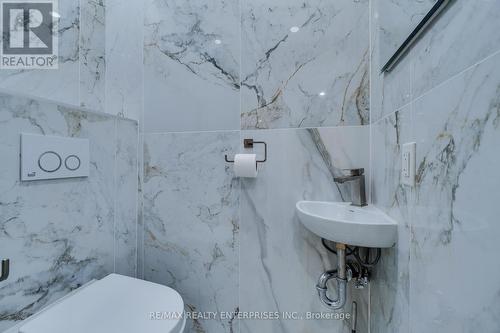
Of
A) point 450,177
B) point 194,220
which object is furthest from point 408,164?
point 194,220

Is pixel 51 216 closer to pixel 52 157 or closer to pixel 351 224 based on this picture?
pixel 52 157

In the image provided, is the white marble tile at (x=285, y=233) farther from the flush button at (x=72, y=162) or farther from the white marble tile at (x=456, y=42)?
the flush button at (x=72, y=162)

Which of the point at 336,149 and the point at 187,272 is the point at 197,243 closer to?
the point at 187,272

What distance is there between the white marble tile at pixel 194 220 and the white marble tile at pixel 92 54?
13.4 inches

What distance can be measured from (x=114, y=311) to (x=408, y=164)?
1079 millimetres

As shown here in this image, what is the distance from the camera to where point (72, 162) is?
38.2 inches

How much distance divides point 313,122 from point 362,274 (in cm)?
73

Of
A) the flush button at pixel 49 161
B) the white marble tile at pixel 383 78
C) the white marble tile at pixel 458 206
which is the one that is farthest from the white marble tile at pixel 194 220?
the white marble tile at pixel 458 206

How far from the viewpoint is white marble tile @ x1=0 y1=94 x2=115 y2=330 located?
2.52 feet

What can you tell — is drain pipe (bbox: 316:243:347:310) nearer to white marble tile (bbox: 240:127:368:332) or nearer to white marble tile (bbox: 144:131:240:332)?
white marble tile (bbox: 240:127:368:332)

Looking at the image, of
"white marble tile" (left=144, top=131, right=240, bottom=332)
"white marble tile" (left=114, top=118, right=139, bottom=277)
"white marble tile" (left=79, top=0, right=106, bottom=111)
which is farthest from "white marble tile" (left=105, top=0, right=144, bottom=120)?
"white marble tile" (left=144, top=131, right=240, bottom=332)

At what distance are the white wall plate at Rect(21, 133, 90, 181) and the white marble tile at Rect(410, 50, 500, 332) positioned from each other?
4.00 ft

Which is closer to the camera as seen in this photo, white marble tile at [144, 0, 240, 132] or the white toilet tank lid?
the white toilet tank lid

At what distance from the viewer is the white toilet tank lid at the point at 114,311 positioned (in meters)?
0.74
